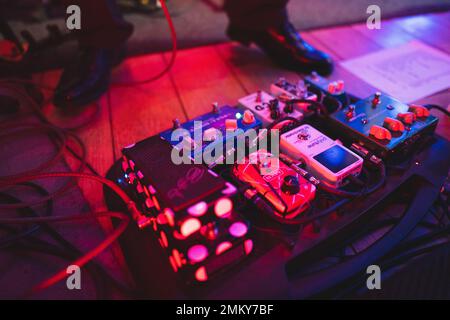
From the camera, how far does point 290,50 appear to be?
3.94ft

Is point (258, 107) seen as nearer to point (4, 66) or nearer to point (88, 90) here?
point (88, 90)

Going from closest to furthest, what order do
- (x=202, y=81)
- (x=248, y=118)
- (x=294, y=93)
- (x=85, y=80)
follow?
(x=248, y=118) < (x=294, y=93) < (x=85, y=80) < (x=202, y=81)

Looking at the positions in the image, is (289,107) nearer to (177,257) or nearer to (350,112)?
(350,112)

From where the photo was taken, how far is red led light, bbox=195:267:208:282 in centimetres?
49

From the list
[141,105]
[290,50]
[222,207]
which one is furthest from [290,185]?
[290,50]

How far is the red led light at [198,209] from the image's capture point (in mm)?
453

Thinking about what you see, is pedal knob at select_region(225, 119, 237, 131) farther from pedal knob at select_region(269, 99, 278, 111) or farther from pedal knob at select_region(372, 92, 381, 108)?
pedal knob at select_region(372, 92, 381, 108)

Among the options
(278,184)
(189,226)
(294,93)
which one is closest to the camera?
(189,226)

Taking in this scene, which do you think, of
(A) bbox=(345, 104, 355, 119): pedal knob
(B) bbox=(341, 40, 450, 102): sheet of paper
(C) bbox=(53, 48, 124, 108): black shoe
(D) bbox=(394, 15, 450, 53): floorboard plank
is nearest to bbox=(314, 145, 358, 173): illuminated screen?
(A) bbox=(345, 104, 355, 119): pedal knob

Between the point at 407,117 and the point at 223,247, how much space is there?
19.3 inches

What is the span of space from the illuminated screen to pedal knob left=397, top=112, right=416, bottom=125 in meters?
0.18

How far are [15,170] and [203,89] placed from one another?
638mm

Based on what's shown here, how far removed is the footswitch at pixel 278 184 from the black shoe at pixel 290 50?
71cm

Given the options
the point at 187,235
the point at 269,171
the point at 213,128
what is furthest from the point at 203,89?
the point at 187,235
